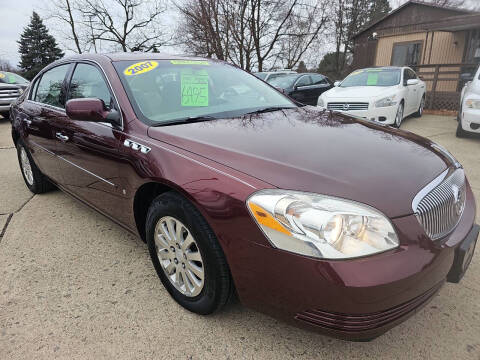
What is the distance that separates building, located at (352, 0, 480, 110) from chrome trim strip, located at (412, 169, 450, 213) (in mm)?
13036

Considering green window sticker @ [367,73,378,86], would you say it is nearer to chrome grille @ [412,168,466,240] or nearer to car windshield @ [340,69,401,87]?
car windshield @ [340,69,401,87]

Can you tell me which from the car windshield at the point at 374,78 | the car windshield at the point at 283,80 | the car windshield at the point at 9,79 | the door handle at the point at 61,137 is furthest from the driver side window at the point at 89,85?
the car windshield at the point at 9,79

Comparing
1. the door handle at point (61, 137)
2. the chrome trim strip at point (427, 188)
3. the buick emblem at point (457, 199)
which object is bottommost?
the buick emblem at point (457, 199)

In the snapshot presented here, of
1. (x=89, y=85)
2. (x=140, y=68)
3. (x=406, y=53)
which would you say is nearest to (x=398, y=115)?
(x=140, y=68)

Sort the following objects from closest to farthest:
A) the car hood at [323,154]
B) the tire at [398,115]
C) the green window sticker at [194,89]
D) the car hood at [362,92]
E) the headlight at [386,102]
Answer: the car hood at [323,154]
the green window sticker at [194,89]
the headlight at [386,102]
the car hood at [362,92]
the tire at [398,115]

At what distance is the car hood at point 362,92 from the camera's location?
6.95 metres

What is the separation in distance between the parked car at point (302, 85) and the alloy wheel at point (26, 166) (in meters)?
6.95

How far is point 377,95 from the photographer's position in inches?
270

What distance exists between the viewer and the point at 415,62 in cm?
1666

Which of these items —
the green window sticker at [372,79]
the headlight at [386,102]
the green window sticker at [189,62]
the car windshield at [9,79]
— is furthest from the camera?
the car windshield at [9,79]

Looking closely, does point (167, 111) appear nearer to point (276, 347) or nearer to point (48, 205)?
point (276, 347)

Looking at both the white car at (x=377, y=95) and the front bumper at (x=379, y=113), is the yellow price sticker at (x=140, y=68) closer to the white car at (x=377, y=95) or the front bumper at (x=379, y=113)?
the white car at (x=377, y=95)

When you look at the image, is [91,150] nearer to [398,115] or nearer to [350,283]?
[350,283]

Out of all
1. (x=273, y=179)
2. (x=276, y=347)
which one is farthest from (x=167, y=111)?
(x=276, y=347)
